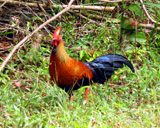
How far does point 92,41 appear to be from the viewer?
5352 mm

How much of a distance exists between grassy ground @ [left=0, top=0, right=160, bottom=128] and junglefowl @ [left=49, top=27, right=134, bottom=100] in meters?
0.19

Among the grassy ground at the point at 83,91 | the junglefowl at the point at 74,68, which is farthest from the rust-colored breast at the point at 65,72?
the grassy ground at the point at 83,91

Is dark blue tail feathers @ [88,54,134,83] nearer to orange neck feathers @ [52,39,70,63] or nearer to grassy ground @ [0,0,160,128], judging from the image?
grassy ground @ [0,0,160,128]

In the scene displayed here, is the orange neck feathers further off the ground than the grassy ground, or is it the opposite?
the orange neck feathers

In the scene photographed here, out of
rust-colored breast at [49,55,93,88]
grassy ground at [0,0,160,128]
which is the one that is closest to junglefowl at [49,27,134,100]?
rust-colored breast at [49,55,93,88]

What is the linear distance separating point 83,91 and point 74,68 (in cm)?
68

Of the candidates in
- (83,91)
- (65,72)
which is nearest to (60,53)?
(65,72)

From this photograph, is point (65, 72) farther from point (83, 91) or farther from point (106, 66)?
point (106, 66)

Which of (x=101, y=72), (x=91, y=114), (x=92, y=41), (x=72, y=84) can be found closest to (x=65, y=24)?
(x=92, y=41)

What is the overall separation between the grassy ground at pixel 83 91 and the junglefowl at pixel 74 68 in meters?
0.19

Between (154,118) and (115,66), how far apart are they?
131 cm

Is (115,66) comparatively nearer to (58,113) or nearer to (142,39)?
(142,39)

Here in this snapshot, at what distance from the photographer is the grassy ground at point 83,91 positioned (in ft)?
9.18

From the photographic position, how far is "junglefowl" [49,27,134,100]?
3.37m
